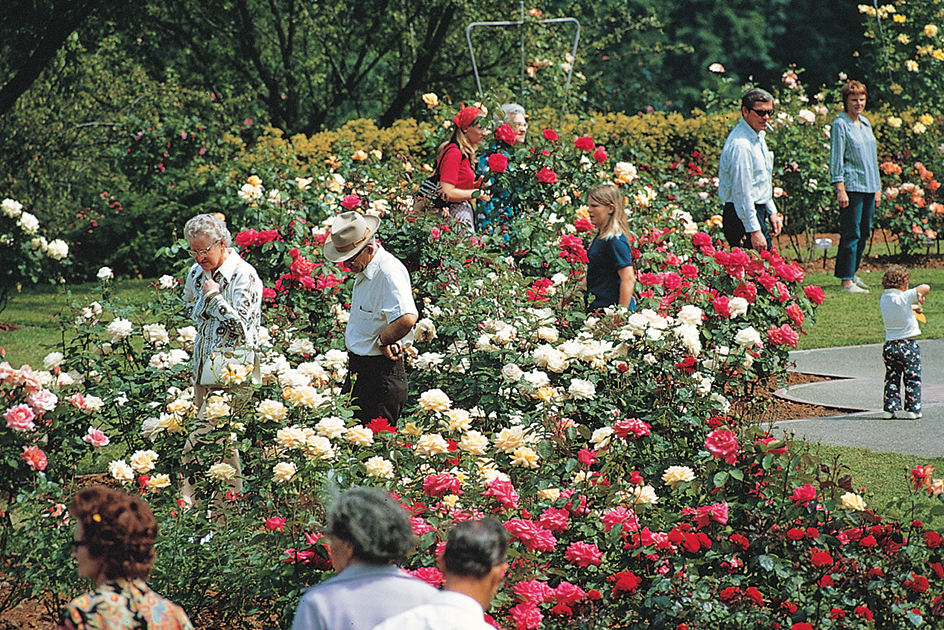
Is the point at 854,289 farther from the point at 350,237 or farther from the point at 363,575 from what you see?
the point at 363,575

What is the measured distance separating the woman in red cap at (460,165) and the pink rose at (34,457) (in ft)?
12.2

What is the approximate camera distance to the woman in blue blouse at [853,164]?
9.52m

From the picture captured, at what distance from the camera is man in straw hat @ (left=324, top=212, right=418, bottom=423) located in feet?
16.4

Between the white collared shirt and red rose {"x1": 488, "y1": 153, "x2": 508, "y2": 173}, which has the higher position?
red rose {"x1": 488, "y1": 153, "x2": 508, "y2": 173}

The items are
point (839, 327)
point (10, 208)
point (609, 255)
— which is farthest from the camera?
point (839, 327)

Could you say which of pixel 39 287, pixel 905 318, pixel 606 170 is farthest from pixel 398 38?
pixel 905 318

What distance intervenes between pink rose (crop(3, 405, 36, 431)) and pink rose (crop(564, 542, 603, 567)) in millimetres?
1964

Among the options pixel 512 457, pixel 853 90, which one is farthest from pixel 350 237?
pixel 853 90

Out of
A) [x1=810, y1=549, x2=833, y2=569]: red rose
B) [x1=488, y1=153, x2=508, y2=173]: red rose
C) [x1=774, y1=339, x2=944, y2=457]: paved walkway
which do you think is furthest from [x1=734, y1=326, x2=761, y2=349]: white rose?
[x1=488, y1=153, x2=508, y2=173]: red rose

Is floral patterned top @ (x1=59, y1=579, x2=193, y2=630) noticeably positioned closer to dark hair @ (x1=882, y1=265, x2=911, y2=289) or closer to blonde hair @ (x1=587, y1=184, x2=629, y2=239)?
blonde hair @ (x1=587, y1=184, x2=629, y2=239)

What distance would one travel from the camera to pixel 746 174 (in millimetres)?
7867

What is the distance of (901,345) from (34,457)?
189 inches

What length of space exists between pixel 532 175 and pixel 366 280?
11.6 feet

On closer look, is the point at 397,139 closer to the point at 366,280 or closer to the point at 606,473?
Answer: the point at 366,280
